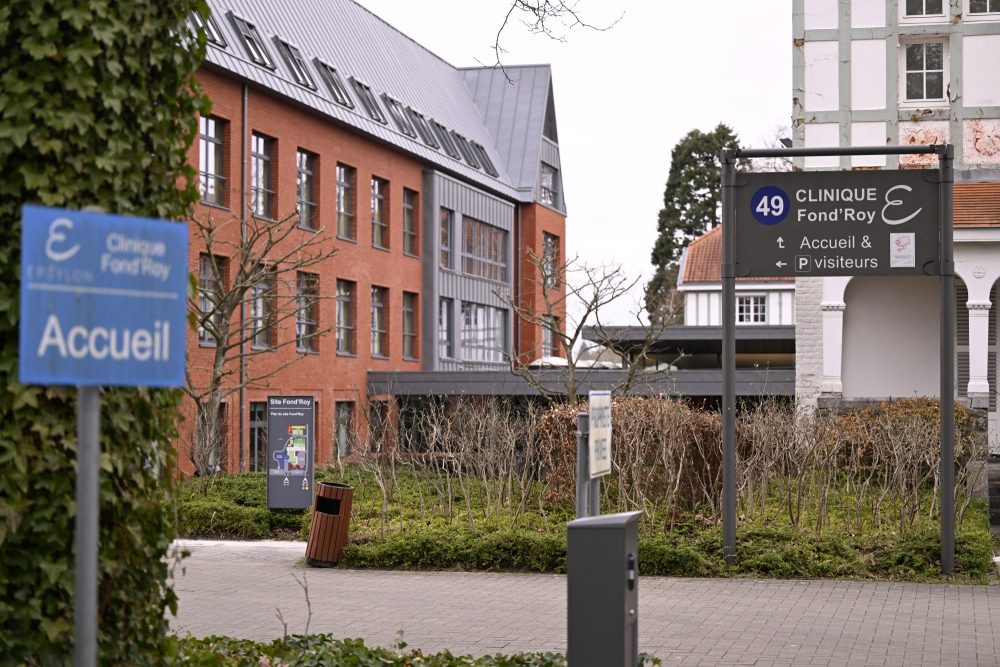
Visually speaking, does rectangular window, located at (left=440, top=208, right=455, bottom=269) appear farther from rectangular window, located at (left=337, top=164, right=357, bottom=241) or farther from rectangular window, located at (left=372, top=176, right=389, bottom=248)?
rectangular window, located at (left=337, top=164, right=357, bottom=241)

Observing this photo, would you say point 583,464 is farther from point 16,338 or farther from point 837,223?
point 837,223

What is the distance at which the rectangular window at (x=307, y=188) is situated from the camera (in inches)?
1563

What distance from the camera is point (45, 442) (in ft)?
18.2

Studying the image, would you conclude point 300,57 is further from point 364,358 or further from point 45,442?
point 45,442

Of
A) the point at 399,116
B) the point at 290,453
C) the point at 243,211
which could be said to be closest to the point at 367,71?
the point at 399,116

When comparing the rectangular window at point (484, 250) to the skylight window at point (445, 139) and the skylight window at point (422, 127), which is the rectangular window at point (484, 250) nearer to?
the skylight window at point (445, 139)

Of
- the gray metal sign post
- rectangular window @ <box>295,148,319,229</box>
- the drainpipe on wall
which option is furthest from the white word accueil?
rectangular window @ <box>295,148,319,229</box>

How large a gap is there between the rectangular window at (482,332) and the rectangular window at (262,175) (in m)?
14.4

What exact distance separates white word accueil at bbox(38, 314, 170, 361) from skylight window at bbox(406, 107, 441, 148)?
45.4 m

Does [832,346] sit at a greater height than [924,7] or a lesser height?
lesser

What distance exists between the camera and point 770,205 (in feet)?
48.6

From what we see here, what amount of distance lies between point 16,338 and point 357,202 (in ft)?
123

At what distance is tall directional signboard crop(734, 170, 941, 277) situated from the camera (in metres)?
14.4

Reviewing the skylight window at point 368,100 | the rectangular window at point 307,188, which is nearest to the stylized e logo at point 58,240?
the rectangular window at point 307,188
